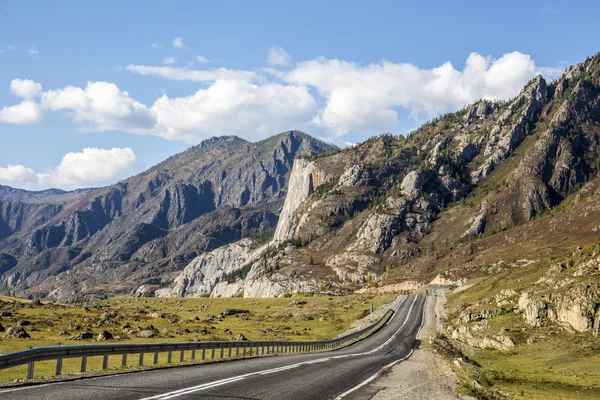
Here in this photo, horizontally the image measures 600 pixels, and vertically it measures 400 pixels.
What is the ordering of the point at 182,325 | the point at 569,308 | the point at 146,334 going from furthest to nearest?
1. the point at 182,325
2. the point at 146,334
3. the point at 569,308

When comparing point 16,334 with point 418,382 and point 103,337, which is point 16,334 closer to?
point 103,337

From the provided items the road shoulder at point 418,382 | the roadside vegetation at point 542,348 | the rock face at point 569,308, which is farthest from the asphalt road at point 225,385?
the rock face at point 569,308

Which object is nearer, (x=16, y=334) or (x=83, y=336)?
(x=16, y=334)

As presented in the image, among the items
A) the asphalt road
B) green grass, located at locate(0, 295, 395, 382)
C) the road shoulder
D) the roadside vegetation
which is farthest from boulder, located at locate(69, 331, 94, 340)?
the roadside vegetation

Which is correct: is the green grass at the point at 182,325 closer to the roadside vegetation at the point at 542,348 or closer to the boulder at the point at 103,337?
the boulder at the point at 103,337

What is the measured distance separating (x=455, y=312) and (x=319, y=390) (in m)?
79.0

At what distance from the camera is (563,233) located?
179375 mm

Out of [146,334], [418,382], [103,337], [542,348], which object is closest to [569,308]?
[542,348]

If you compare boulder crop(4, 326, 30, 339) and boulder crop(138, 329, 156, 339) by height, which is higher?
boulder crop(4, 326, 30, 339)

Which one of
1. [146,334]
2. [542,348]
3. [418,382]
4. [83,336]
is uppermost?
[418,382]

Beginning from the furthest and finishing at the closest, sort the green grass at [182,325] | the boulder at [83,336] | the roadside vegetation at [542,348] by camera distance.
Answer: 1. the boulder at [83,336]
2. the green grass at [182,325]
3. the roadside vegetation at [542,348]

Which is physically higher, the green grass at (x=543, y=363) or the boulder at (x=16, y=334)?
the green grass at (x=543, y=363)

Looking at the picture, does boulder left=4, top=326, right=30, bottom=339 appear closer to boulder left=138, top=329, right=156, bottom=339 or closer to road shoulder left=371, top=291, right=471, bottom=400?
boulder left=138, top=329, right=156, bottom=339

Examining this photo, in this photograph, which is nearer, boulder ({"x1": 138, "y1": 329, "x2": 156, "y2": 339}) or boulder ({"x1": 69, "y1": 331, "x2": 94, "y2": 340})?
boulder ({"x1": 69, "y1": 331, "x2": 94, "y2": 340})
